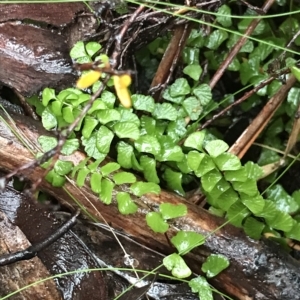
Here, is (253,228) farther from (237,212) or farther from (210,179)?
(210,179)

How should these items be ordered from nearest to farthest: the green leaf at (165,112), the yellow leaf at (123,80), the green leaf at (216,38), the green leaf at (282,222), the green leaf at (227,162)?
1. the yellow leaf at (123,80)
2. the green leaf at (227,162)
3. the green leaf at (282,222)
4. the green leaf at (165,112)
5. the green leaf at (216,38)

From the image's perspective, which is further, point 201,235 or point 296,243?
point 296,243

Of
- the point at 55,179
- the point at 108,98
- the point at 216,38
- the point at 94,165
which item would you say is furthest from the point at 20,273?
the point at 216,38

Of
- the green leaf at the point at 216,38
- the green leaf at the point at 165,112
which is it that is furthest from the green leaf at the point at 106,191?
the green leaf at the point at 216,38

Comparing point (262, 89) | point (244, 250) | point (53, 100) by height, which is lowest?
point (244, 250)

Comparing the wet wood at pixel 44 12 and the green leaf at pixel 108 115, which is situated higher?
the wet wood at pixel 44 12

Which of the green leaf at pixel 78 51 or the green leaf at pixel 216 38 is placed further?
the green leaf at pixel 216 38

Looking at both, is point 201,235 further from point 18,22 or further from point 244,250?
point 18,22

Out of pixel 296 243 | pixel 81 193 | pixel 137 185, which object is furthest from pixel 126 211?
pixel 296 243

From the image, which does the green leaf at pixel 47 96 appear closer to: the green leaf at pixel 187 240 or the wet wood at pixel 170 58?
the wet wood at pixel 170 58
